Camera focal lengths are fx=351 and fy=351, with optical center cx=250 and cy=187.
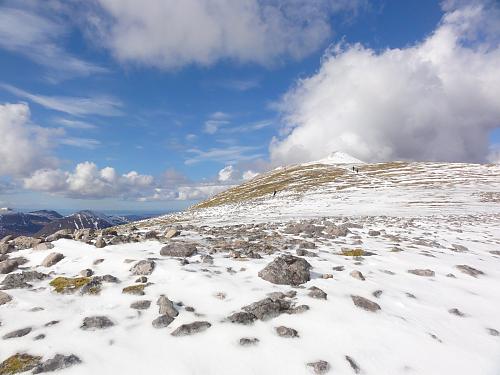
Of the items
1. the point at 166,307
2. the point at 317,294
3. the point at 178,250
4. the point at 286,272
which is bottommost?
the point at 166,307

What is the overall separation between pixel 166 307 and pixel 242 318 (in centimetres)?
181

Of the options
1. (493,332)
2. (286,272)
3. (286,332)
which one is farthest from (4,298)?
(493,332)

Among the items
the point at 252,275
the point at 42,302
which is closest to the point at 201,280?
the point at 252,275

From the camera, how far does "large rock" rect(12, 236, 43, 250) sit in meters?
13.3

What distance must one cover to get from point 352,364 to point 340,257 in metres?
6.87

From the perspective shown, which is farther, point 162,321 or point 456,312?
point 456,312

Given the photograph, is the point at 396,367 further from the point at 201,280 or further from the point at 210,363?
the point at 201,280

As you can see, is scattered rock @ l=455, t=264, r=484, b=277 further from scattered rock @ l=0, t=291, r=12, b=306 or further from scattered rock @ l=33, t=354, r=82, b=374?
scattered rock @ l=0, t=291, r=12, b=306

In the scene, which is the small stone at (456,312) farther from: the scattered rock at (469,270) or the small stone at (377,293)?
the scattered rock at (469,270)

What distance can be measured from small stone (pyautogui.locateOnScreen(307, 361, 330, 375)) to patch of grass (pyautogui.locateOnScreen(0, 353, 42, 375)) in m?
5.09

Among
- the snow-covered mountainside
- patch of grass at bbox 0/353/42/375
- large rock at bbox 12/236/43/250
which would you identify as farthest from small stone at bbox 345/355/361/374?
large rock at bbox 12/236/43/250

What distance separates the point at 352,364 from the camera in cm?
673

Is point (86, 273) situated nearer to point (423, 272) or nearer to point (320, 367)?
point (320, 367)

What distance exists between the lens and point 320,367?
657 cm
